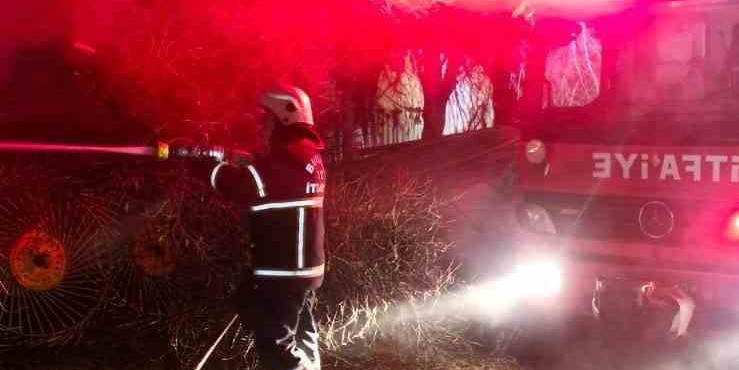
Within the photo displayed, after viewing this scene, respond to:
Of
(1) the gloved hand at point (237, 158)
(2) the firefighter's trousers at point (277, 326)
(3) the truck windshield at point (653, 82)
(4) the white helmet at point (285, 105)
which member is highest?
(3) the truck windshield at point (653, 82)

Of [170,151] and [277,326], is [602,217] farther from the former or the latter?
[170,151]

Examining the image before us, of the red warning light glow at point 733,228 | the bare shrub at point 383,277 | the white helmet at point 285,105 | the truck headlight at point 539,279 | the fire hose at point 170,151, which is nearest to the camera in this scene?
the fire hose at point 170,151

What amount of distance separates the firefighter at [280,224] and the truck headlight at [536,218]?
2.29 m

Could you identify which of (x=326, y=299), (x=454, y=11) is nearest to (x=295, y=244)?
(x=326, y=299)

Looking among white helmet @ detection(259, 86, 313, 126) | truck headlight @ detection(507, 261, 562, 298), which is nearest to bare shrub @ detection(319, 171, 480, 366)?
truck headlight @ detection(507, 261, 562, 298)

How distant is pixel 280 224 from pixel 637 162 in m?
2.59


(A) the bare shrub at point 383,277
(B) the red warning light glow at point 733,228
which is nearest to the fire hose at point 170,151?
(A) the bare shrub at point 383,277

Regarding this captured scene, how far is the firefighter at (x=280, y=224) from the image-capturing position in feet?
11.3

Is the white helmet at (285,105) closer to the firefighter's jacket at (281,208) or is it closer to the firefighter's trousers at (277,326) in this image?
the firefighter's jacket at (281,208)

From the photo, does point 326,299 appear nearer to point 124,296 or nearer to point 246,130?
point 124,296

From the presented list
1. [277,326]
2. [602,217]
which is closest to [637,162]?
[602,217]

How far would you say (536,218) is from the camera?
17.6ft

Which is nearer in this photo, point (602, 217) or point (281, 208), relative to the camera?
point (281, 208)

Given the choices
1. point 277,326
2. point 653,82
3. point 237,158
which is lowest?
point 277,326
